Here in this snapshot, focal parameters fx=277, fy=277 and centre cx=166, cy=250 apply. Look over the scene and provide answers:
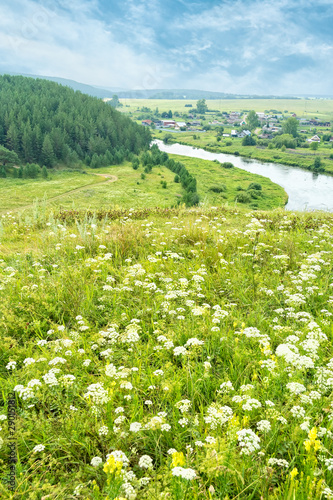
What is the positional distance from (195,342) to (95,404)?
134cm

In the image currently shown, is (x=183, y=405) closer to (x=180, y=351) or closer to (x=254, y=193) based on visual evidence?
(x=180, y=351)

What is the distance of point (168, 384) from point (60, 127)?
12004 centimetres

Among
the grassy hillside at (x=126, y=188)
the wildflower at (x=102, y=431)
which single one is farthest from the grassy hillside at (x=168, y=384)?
the grassy hillside at (x=126, y=188)

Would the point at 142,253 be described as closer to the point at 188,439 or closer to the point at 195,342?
the point at 195,342

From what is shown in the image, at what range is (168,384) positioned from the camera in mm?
3299

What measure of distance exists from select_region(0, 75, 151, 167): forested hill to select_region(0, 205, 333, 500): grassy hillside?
98161 millimetres

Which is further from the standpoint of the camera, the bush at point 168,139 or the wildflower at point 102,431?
the bush at point 168,139

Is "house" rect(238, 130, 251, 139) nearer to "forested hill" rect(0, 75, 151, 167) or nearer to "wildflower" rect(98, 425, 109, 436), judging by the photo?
"forested hill" rect(0, 75, 151, 167)

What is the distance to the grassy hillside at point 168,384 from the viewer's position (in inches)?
93.8

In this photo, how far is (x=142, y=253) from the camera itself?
7.93 m

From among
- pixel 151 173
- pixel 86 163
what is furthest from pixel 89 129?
pixel 151 173

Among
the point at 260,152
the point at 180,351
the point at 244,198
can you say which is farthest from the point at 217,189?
the point at 180,351

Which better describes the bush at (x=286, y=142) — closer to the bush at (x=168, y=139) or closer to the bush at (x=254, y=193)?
the bush at (x=168, y=139)

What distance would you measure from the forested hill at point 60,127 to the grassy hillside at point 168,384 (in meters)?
98.2
